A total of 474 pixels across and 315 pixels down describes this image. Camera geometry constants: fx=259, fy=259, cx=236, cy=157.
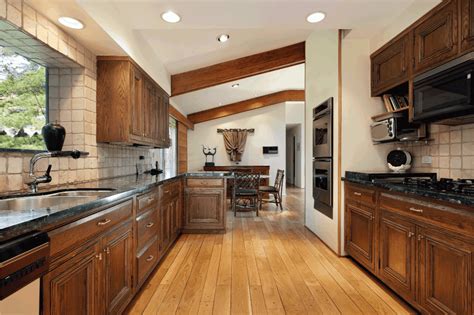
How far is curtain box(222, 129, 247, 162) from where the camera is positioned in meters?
8.27

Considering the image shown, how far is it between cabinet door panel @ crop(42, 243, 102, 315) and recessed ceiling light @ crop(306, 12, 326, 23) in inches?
96.0

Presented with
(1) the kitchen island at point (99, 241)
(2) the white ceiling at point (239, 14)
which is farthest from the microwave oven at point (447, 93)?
(1) the kitchen island at point (99, 241)

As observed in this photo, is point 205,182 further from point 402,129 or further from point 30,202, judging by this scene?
point 402,129

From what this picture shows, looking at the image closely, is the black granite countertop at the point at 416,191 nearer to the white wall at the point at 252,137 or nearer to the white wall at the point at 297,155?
the white wall at the point at 252,137

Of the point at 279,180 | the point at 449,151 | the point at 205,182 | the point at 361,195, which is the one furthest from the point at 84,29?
the point at 279,180

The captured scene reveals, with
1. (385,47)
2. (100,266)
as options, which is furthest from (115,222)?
(385,47)

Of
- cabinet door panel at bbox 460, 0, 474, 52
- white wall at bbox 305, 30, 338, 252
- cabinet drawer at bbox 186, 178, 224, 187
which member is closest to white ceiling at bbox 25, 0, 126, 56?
cabinet drawer at bbox 186, 178, 224, 187

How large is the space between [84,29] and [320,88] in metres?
2.73

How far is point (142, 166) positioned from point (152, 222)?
5.36ft

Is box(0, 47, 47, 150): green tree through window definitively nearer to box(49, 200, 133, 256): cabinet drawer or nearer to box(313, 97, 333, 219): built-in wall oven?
box(49, 200, 133, 256): cabinet drawer

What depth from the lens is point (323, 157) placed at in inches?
130

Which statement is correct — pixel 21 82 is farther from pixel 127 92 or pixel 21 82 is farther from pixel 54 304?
pixel 54 304

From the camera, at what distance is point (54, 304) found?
1072 mm

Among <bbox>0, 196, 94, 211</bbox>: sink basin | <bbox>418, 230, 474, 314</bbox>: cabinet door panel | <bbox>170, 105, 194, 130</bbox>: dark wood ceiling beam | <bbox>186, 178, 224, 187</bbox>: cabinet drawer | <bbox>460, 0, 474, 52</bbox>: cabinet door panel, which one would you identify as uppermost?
<bbox>170, 105, 194, 130</bbox>: dark wood ceiling beam
